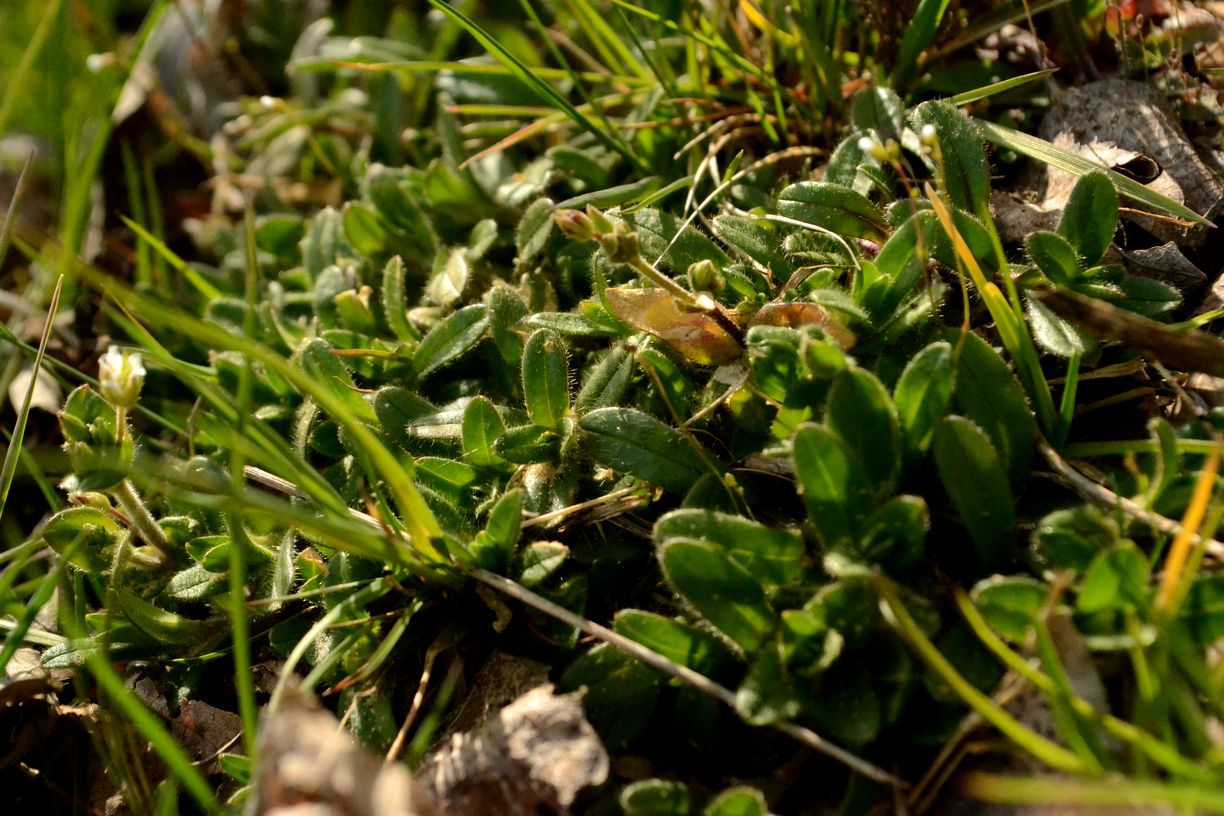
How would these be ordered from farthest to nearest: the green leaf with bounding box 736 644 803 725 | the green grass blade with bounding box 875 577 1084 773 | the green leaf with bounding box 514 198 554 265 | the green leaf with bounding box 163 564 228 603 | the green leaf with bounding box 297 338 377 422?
the green leaf with bounding box 514 198 554 265, the green leaf with bounding box 297 338 377 422, the green leaf with bounding box 163 564 228 603, the green leaf with bounding box 736 644 803 725, the green grass blade with bounding box 875 577 1084 773

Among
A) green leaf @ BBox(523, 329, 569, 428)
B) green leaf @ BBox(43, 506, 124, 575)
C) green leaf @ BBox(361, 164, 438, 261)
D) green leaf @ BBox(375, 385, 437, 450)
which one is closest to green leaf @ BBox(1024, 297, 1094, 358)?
green leaf @ BBox(523, 329, 569, 428)

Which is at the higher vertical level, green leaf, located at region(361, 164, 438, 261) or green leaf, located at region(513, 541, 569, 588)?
green leaf, located at region(361, 164, 438, 261)

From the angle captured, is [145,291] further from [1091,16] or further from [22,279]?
[1091,16]

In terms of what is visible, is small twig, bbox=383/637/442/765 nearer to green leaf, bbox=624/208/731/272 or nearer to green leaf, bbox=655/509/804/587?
green leaf, bbox=655/509/804/587

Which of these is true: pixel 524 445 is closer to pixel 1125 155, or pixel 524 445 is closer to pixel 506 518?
pixel 506 518

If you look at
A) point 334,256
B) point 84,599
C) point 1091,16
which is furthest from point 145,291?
point 1091,16

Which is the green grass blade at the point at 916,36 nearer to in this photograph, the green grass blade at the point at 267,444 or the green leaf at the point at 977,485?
the green leaf at the point at 977,485

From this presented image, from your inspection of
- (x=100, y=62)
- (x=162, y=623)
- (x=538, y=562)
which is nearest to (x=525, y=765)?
(x=538, y=562)
